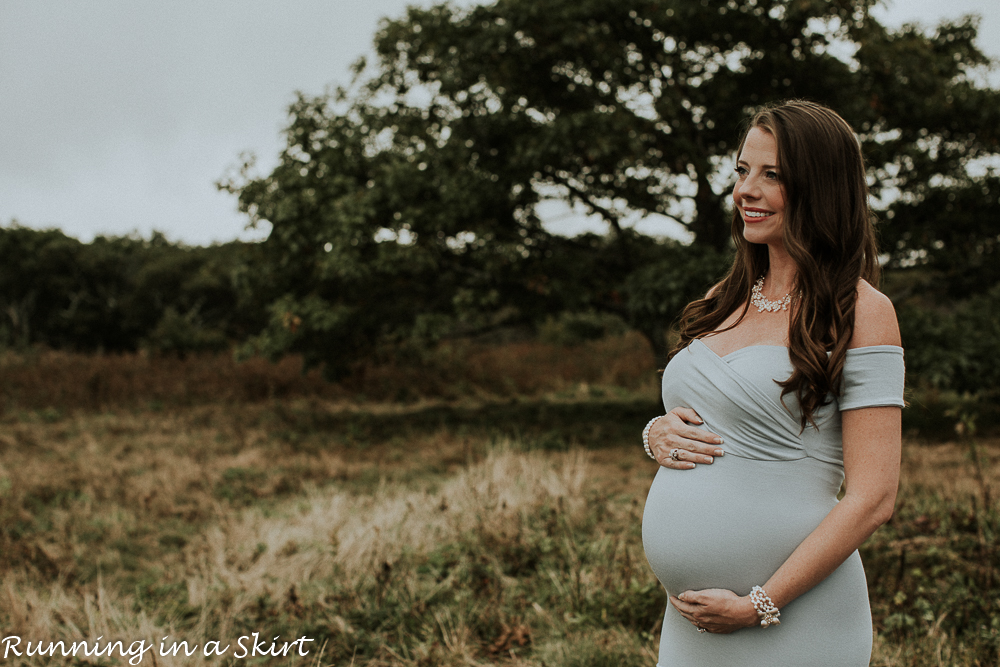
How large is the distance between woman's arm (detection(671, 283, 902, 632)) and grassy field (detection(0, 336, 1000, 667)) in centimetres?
197

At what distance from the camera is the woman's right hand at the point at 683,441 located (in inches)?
65.7

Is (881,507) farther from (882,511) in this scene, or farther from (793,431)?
(793,431)

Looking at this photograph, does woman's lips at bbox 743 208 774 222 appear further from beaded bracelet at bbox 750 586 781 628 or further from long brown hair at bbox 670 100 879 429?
beaded bracelet at bbox 750 586 781 628

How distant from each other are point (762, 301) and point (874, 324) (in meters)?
0.31

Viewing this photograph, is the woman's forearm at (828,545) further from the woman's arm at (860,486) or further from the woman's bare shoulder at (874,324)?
the woman's bare shoulder at (874,324)

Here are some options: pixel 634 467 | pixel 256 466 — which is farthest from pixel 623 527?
pixel 256 466

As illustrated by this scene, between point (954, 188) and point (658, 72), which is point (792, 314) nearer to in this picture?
point (658, 72)

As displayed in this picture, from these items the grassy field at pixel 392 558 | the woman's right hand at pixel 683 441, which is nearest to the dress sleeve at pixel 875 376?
the woman's right hand at pixel 683 441

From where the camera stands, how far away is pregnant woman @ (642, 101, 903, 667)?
147cm

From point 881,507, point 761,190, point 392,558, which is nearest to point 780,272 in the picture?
point 761,190

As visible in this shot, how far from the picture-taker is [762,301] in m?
1.74

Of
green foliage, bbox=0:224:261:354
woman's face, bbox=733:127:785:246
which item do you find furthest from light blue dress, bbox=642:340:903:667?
green foliage, bbox=0:224:261:354

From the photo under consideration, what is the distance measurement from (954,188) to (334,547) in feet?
29.0

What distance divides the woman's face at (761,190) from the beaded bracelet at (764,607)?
82 centimetres
